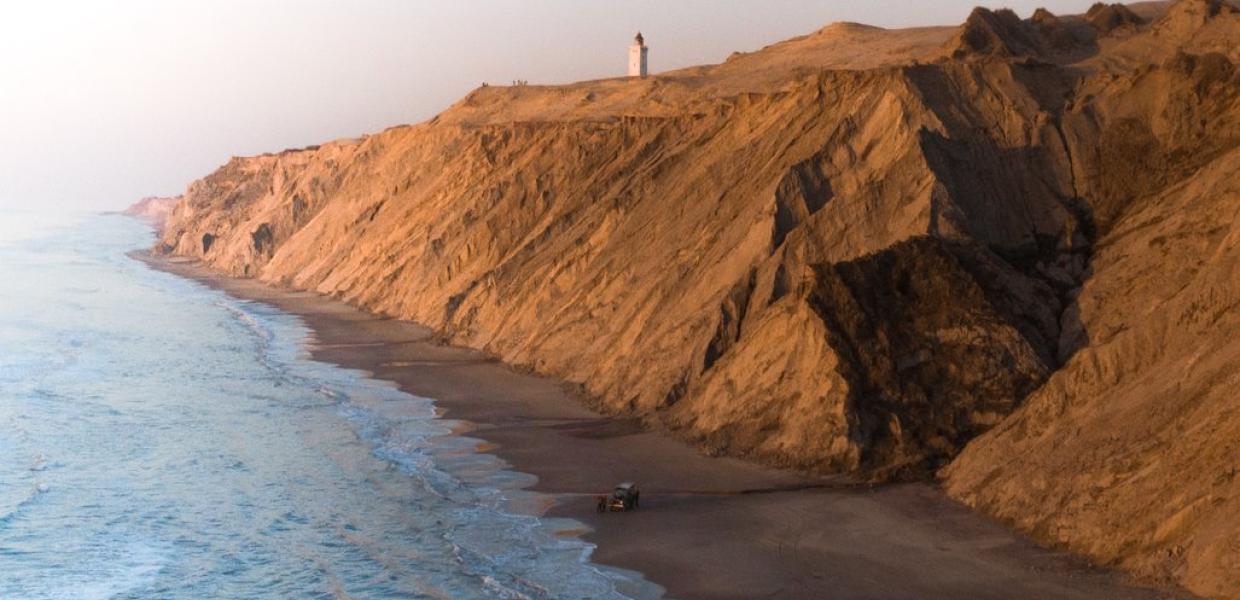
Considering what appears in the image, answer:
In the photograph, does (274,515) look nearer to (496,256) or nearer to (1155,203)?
(1155,203)

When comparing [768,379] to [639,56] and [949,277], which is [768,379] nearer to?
[949,277]

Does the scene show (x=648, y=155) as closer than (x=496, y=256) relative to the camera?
Yes

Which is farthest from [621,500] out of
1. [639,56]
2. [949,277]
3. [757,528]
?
[639,56]

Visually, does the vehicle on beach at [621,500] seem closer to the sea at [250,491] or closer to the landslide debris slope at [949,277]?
the sea at [250,491]

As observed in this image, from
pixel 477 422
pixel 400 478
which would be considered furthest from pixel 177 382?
pixel 400 478

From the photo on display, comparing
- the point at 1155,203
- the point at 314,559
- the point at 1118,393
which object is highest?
the point at 1155,203

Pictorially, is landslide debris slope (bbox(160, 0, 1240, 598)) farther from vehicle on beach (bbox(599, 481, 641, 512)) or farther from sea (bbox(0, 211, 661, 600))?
sea (bbox(0, 211, 661, 600))

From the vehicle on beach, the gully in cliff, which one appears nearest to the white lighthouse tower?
the gully in cliff

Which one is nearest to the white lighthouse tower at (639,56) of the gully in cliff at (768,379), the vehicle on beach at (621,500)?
the gully in cliff at (768,379)
